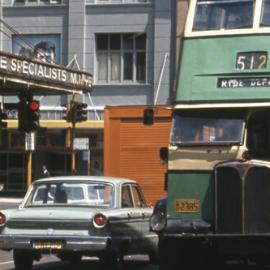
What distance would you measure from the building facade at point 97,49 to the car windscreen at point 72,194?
2480cm

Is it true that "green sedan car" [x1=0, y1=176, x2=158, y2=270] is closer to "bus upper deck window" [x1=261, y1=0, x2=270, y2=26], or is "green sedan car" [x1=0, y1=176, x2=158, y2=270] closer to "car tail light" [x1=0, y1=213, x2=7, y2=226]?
"car tail light" [x1=0, y1=213, x2=7, y2=226]

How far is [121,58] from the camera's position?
39969 millimetres

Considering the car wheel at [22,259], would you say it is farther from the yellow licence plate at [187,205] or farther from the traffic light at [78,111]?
the traffic light at [78,111]

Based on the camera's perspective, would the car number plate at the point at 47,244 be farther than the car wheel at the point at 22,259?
No

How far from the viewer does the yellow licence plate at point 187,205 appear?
11445 mm

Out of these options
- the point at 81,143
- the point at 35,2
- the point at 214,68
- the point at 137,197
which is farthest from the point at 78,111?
the point at 214,68

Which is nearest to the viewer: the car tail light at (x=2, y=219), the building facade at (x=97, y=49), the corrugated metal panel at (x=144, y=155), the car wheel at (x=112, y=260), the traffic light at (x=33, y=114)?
the car tail light at (x=2, y=219)

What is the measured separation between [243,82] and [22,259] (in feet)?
15.7

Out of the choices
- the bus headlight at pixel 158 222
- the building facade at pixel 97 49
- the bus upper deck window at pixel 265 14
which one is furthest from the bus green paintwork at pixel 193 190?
the building facade at pixel 97 49

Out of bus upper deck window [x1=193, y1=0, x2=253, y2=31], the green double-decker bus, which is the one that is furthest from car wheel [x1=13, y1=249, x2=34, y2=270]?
bus upper deck window [x1=193, y1=0, x2=253, y2=31]

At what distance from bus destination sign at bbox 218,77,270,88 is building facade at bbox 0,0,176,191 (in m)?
27.0

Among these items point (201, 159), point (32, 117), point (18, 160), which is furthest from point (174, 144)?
point (18, 160)

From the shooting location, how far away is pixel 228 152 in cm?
1137

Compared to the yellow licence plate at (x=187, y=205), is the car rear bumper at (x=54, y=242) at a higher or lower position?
lower
